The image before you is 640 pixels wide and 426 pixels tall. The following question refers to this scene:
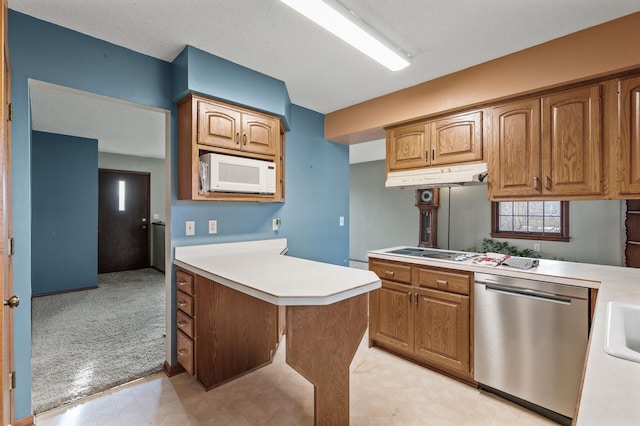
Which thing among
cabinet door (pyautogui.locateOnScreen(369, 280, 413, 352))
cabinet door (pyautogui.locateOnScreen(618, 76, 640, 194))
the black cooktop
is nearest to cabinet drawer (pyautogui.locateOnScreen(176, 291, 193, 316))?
cabinet door (pyautogui.locateOnScreen(369, 280, 413, 352))

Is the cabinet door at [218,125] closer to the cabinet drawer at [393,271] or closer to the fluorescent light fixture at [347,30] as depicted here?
the fluorescent light fixture at [347,30]

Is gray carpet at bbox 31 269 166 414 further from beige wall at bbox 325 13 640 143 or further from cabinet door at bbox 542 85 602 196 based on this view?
cabinet door at bbox 542 85 602 196

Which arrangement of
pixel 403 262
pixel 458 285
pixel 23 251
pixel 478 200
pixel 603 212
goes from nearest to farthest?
pixel 23 251 → pixel 458 285 → pixel 403 262 → pixel 603 212 → pixel 478 200

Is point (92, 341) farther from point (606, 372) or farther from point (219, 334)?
point (606, 372)

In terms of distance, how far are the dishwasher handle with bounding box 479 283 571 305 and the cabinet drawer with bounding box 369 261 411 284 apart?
601 millimetres

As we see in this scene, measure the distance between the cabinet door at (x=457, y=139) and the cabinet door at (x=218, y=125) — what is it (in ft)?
5.34

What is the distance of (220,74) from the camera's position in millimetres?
2271

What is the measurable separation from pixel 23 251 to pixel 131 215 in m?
4.54

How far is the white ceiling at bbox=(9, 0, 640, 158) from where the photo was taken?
169 cm

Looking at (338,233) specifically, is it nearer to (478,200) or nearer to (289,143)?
(289,143)

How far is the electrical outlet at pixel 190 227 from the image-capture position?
94.3 inches

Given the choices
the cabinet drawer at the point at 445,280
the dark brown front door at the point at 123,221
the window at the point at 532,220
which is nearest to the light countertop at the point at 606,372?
the cabinet drawer at the point at 445,280

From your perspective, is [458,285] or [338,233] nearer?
[458,285]

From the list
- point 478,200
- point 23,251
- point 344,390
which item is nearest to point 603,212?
point 478,200
